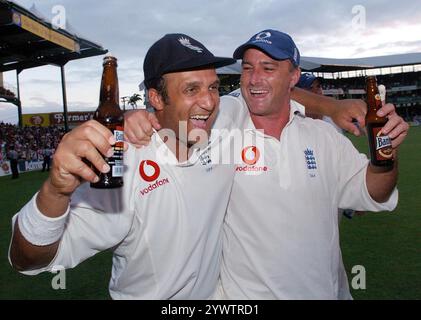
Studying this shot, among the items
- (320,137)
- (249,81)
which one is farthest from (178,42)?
(320,137)

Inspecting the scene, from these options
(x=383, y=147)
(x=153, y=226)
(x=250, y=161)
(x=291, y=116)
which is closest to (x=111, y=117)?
(x=153, y=226)

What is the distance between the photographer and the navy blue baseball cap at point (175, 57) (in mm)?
2508

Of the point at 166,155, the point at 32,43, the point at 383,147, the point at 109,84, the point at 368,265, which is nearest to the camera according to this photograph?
the point at 109,84

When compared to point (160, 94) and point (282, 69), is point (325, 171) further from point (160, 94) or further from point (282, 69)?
point (160, 94)

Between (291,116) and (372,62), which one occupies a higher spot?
(372,62)

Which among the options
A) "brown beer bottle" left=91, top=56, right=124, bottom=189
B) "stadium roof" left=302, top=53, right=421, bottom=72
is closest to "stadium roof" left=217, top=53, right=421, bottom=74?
"stadium roof" left=302, top=53, right=421, bottom=72

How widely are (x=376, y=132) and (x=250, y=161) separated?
818mm

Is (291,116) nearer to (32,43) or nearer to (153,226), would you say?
(153,226)

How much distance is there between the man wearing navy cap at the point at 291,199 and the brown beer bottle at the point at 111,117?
1.04 metres

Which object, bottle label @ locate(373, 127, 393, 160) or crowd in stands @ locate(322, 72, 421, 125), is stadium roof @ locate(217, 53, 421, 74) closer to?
crowd in stands @ locate(322, 72, 421, 125)

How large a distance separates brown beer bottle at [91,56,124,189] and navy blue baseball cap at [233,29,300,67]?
4.40 ft

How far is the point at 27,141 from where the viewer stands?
34219mm
